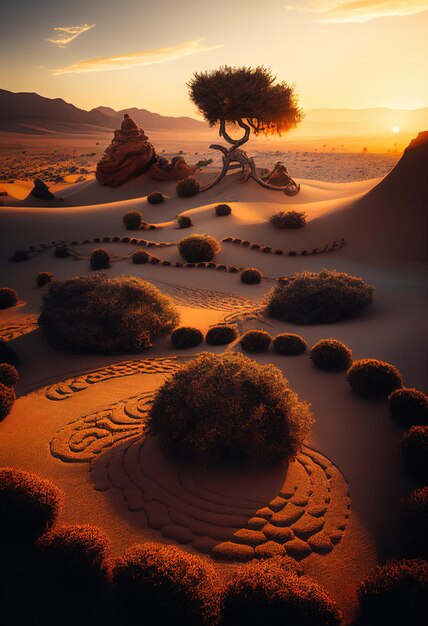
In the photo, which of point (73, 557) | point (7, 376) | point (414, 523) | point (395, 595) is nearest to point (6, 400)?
point (7, 376)

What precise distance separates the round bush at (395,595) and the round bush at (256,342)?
7905 mm

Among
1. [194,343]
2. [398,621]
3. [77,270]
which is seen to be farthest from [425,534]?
[77,270]

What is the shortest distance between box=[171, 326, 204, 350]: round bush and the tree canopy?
30186mm

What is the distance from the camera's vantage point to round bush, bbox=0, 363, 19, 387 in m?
10.8

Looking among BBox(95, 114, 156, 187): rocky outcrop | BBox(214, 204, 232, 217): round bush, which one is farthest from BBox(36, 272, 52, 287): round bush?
BBox(95, 114, 156, 187): rocky outcrop

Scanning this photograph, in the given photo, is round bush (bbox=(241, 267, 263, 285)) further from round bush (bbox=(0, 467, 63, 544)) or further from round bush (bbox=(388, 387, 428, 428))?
round bush (bbox=(0, 467, 63, 544))

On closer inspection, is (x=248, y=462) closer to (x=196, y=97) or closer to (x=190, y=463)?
(x=190, y=463)

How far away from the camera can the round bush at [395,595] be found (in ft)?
15.4

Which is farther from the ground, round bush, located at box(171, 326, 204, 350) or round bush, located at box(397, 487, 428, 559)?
round bush, located at box(397, 487, 428, 559)

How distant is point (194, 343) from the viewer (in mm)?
13578

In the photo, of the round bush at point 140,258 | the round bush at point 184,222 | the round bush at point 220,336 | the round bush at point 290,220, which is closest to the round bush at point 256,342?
the round bush at point 220,336

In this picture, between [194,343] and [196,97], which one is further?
[196,97]

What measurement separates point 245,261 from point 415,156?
11451mm

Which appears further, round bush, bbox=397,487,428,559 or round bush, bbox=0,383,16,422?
round bush, bbox=0,383,16,422
